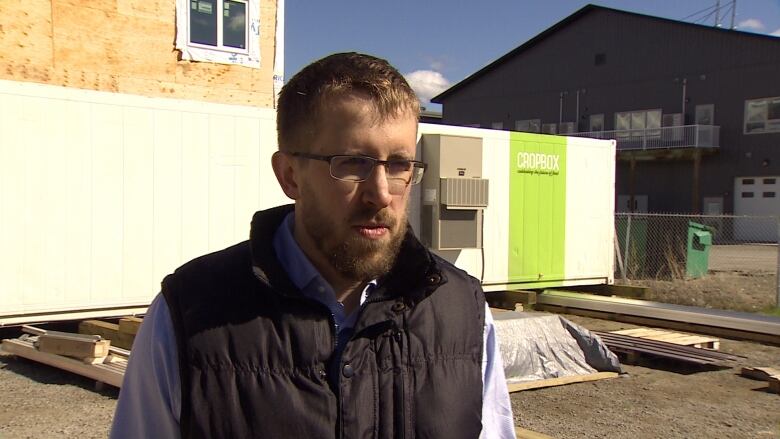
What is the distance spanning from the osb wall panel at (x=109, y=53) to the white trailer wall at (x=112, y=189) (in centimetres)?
350

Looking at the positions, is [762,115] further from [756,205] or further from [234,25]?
[234,25]

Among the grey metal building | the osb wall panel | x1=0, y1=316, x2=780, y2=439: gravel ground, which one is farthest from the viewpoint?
the grey metal building

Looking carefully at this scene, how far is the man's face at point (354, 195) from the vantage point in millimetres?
1785

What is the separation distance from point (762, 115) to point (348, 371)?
35.6 metres

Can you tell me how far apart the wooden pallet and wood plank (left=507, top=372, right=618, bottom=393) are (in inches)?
71.0

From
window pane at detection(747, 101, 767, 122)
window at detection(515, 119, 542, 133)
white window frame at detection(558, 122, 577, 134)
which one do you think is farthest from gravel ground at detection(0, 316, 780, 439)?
window at detection(515, 119, 542, 133)

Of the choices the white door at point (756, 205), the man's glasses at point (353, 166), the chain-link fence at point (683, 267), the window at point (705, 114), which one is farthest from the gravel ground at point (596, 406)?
the window at point (705, 114)

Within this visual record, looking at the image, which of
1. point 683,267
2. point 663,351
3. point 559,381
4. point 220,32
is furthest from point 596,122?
point 559,381

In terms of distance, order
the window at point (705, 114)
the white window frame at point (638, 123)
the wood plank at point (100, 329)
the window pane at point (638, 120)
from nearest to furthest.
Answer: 1. the wood plank at point (100, 329)
2. the window at point (705, 114)
3. the white window frame at point (638, 123)
4. the window pane at point (638, 120)

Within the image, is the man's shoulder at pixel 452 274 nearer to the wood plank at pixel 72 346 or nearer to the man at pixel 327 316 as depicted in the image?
the man at pixel 327 316

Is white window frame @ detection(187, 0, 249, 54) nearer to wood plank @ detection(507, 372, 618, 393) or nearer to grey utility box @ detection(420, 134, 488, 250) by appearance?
grey utility box @ detection(420, 134, 488, 250)

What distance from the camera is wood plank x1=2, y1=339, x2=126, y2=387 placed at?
6.34 m

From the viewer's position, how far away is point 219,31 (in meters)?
12.2

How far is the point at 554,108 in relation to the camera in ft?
132
